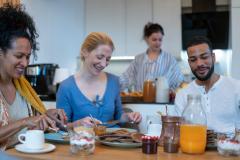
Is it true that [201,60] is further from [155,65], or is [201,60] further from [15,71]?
[155,65]

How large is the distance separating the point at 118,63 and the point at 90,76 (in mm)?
2795

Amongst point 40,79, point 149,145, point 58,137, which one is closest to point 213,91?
point 149,145

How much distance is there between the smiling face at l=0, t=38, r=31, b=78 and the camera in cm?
146

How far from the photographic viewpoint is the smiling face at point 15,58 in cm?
146

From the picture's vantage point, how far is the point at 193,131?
1105mm

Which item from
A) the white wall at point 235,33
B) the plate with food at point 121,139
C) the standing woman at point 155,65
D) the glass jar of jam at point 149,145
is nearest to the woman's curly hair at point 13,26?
the plate with food at point 121,139

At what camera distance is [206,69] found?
1740 mm

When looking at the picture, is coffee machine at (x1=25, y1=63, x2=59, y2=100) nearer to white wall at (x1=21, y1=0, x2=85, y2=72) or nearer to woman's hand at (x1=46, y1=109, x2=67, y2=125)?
white wall at (x1=21, y1=0, x2=85, y2=72)

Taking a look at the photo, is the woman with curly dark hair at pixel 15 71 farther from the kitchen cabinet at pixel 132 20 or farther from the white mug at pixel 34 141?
the kitchen cabinet at pixel 132 20

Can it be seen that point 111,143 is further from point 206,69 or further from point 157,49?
point 157,49

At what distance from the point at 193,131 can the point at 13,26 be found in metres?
0.93

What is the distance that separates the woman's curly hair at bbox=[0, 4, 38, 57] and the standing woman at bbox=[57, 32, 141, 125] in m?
0.31

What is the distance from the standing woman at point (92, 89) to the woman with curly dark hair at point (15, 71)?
0.20m

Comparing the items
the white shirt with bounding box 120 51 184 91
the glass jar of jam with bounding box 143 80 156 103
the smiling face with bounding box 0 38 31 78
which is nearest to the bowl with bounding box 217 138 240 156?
the smiling face with bounding box 0 38 31 78
